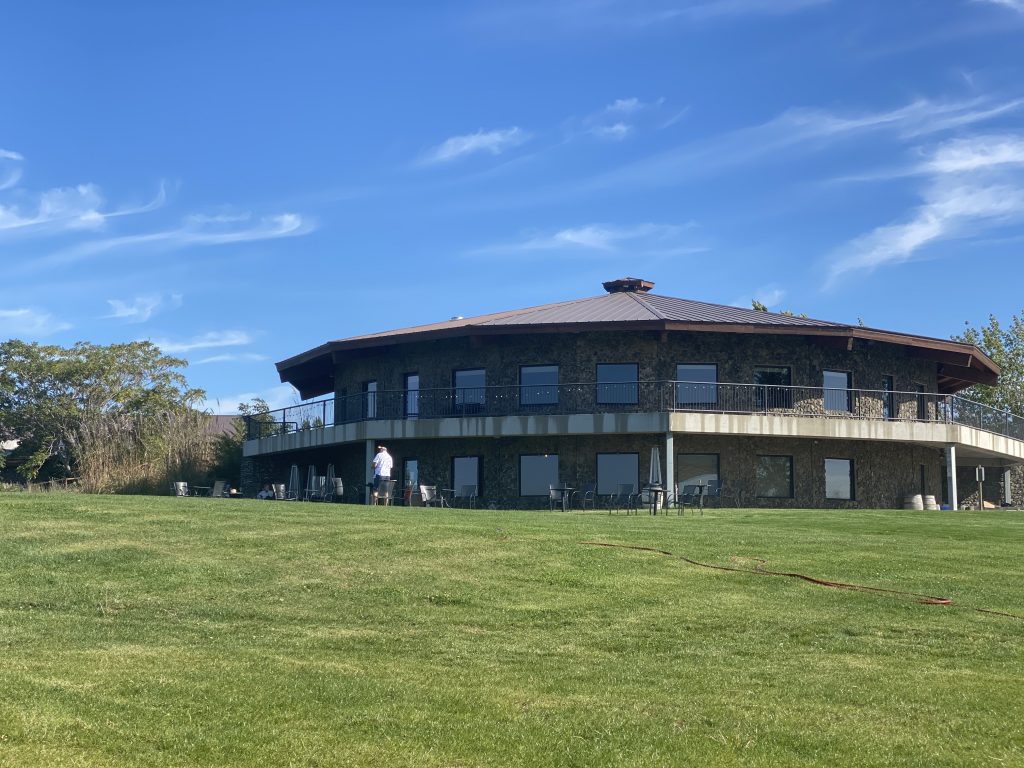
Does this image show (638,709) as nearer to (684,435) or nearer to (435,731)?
(435,731)

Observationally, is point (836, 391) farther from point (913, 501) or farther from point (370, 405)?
point (370, 405)

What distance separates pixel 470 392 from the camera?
37281mm

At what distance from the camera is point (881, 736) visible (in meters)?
7.87

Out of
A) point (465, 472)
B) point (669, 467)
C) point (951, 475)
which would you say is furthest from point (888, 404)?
point (465, 472)

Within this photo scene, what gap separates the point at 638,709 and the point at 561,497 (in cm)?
2663

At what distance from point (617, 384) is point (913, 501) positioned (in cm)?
1085

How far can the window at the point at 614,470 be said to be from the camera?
116 feet

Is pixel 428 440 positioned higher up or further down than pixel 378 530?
higher up

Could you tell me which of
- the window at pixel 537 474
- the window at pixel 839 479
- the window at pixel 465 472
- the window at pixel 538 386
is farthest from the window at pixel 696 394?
the window at pixel 465 472

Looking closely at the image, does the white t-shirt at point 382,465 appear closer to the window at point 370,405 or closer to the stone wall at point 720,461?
the stone wall at point 720,461

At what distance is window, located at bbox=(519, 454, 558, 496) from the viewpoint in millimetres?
35969

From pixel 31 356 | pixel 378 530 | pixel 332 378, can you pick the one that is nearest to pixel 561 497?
pixel 332 378

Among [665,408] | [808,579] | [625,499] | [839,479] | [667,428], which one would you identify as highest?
[665,408]

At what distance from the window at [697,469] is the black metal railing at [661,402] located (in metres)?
1.58
